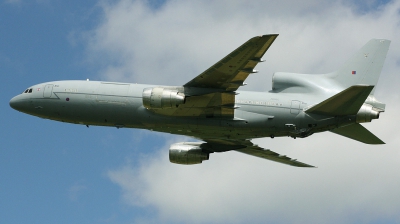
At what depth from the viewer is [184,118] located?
5575cm

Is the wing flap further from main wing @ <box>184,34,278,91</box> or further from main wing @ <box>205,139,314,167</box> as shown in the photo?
main wing @ <box>184,34,278,91</box>

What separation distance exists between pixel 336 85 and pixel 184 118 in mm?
13210

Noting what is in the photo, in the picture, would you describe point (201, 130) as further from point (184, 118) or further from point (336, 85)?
point (336, 85)

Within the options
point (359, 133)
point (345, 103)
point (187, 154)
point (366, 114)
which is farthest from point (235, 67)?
point (187, 154)

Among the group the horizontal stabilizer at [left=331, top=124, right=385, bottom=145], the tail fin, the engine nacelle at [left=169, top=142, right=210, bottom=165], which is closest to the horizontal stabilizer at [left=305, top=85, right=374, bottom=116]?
the horizontal stabilizer at [left=331, top=124, right=385, bottom=145]

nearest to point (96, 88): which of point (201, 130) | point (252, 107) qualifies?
point (201, 130)

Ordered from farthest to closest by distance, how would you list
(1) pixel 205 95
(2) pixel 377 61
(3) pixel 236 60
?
(2) pixel 377 61
(1) pixel 205 95
(3) pixel 236 60

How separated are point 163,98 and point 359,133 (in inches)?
661

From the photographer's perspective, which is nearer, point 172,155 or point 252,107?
point 252,107

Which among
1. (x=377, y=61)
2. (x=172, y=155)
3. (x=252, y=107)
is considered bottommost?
(x=172, y=155)

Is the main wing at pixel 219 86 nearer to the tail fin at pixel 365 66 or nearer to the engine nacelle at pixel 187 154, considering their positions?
the tail fin at pixel 365 66

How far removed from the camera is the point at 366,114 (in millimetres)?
53750

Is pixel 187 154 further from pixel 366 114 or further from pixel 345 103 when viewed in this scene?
pixel 366 114

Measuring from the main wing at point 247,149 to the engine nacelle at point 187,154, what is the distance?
2.92ft
